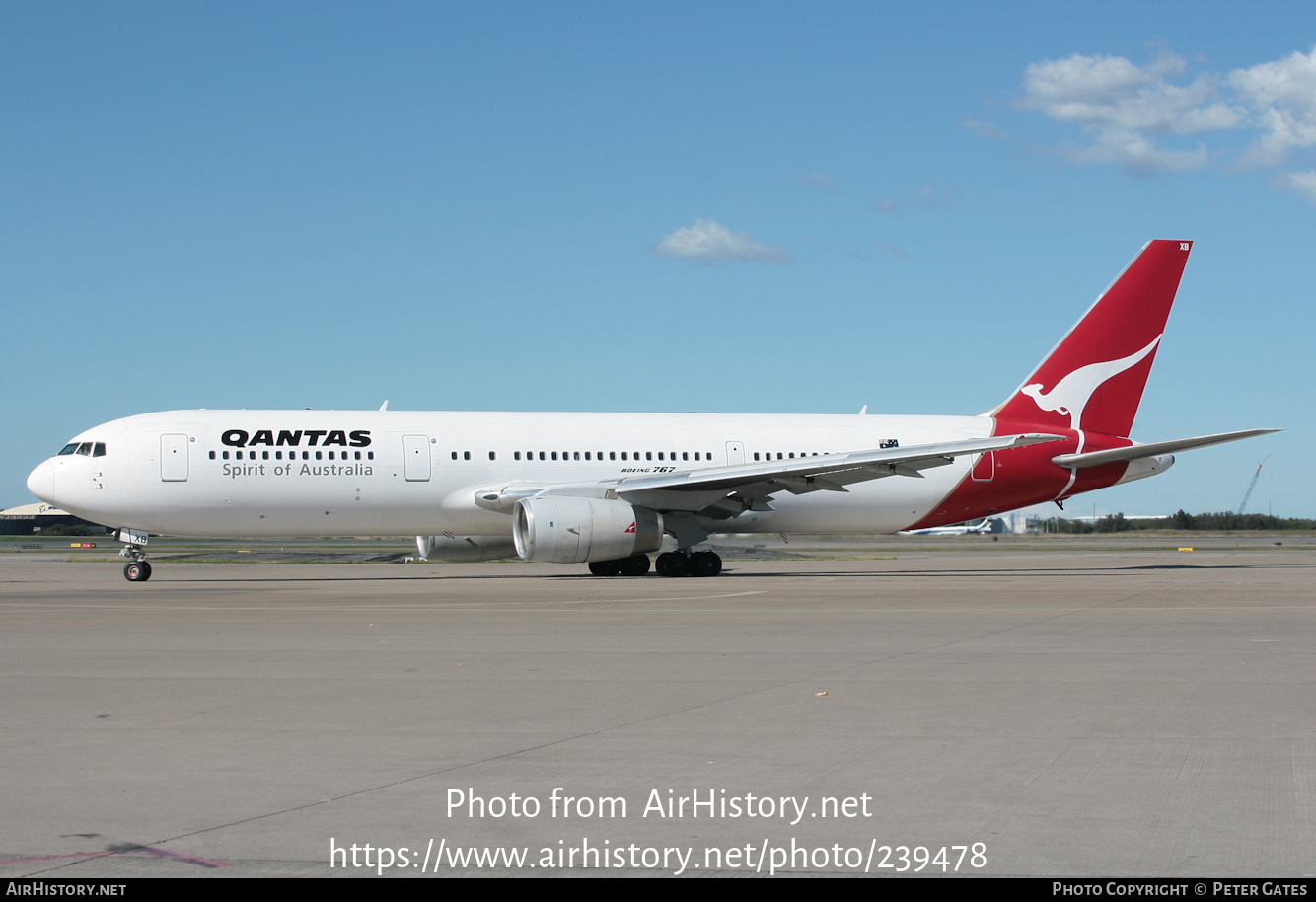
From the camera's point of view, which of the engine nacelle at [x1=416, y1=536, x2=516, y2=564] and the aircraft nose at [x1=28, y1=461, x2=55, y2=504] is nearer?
the aircraft nose at [x1=28, y1=461, x2=55, y2=504]

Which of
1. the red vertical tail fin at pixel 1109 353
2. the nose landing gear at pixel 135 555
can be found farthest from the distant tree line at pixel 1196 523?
the nose landing gear at pixel 135 555

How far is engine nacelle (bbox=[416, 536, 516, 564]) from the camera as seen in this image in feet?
93.3

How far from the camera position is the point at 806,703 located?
8297 millimetres

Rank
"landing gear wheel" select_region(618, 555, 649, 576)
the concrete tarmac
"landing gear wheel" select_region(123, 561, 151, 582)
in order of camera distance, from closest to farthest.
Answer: the concrete tarmac → "landing gear wheel" select_region(123, 561, 151, 582) → "landing gear wheel" select_region(618, 555, 649, 576)

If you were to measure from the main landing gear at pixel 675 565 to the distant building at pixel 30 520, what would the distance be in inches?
2902

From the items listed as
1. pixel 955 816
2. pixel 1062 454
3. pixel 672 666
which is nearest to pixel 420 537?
pixel 1062 454

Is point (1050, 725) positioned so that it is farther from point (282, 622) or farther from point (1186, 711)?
point (282, 622)

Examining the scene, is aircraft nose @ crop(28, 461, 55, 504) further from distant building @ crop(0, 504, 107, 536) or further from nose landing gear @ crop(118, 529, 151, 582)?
distant building @ crop(0, 504, 107, 536)

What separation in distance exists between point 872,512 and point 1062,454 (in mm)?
4897

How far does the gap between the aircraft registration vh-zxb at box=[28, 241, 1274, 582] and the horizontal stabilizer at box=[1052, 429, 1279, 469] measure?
53 millimetres

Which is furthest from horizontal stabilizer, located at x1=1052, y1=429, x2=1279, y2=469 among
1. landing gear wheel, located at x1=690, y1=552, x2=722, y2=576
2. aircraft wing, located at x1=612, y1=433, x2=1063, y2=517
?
landing gear wheel, located at x1=690, y1=552, x2=722, y2=576

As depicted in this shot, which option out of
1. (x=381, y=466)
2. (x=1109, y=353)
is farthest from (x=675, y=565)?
(x=1109, y=353)

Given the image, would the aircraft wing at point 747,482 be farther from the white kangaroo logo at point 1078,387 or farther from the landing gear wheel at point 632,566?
the white kangaroo logo at point 1078,387

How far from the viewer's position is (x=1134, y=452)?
1132 inches
